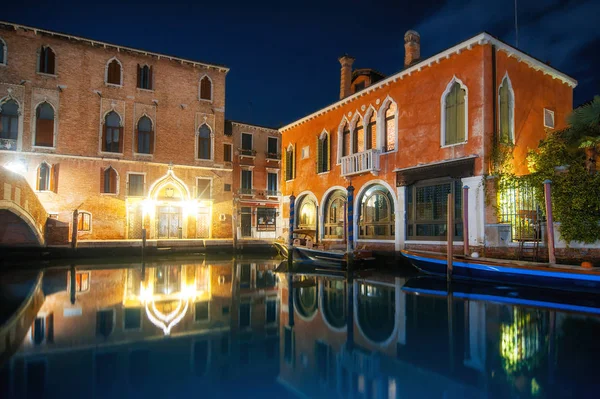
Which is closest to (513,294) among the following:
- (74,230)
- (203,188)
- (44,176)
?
(74,230)

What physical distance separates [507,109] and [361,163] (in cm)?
489

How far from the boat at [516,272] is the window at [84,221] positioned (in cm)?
1436

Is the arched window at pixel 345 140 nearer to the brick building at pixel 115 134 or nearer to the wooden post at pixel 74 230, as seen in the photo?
the brick building at pixel 115 134

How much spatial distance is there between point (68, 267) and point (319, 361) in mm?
11982

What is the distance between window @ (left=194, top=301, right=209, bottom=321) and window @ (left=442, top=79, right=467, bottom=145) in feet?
27.4

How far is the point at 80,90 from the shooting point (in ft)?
59.6

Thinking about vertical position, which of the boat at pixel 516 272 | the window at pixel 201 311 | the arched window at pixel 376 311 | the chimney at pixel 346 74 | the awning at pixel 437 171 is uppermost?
the chimney at pixel 346 74

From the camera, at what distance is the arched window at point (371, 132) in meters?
14.6

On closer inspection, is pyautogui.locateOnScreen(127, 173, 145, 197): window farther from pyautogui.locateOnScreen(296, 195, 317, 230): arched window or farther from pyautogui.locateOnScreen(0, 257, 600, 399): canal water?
pyautogui.locateOnScreen(0, 257, 600, 399): canal water

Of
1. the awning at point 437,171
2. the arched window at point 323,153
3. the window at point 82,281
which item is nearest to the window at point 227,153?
the arched window at point 323,153

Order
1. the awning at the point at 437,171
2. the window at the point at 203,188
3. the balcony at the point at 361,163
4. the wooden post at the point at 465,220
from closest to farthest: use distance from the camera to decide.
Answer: the wooden post at the point at 465,220
the awning at the point at 437,171
the balcony at the point at 361,163
the window at the point at 203,188

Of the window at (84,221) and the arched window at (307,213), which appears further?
the arched window at (307,213)

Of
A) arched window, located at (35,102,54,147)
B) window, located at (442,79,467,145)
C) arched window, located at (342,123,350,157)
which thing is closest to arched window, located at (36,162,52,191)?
arched window, located at (35,102,54,147)

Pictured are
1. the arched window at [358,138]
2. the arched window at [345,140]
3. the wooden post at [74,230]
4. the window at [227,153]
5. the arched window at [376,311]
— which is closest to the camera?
the arched window at [376,311]
